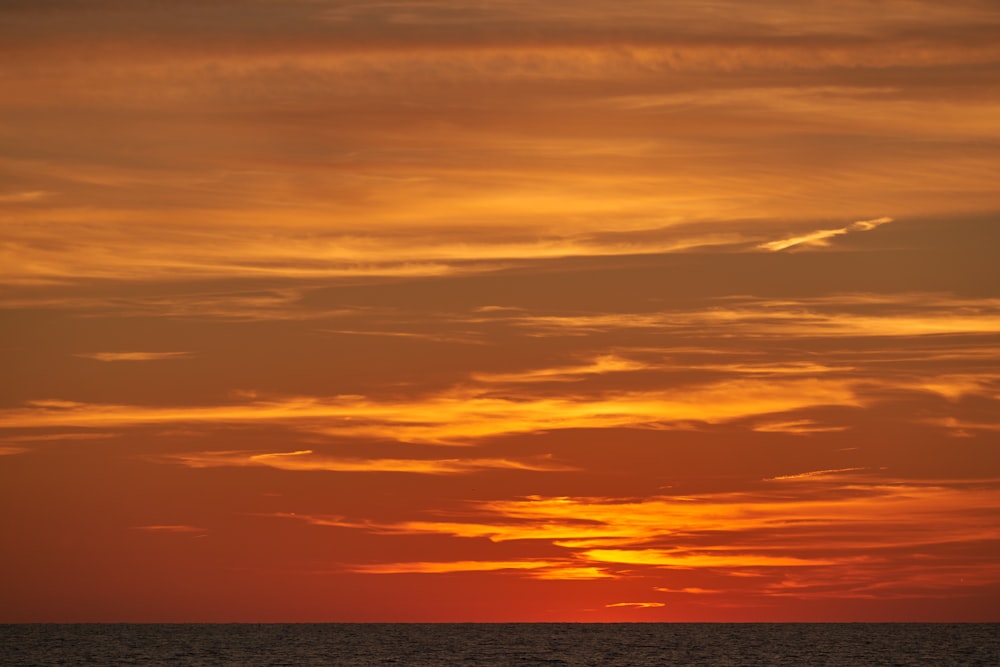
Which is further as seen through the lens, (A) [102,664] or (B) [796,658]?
(B) [796,658]

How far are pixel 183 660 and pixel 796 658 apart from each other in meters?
75.4

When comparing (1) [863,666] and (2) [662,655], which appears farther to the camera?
(2) [662,655]

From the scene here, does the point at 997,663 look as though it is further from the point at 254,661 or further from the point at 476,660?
the point at 254,661

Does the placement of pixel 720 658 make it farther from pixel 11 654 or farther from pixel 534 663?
pixel 11 654

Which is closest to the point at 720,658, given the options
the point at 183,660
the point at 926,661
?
the point at 926,661

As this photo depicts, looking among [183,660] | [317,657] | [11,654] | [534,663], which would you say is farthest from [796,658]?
[11,654]

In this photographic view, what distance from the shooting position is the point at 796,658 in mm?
193250

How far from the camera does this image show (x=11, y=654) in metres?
198

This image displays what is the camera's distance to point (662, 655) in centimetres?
19700

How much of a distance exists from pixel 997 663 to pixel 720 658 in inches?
1293

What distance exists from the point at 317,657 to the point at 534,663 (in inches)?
1234

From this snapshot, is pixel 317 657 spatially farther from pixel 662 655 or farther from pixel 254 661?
pixel 662 655

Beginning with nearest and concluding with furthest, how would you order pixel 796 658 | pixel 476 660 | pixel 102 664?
1. pixel 102 664
2. pixel 476 660
3. pixel 796 658

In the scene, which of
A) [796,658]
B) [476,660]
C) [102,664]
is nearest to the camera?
[102,664]
